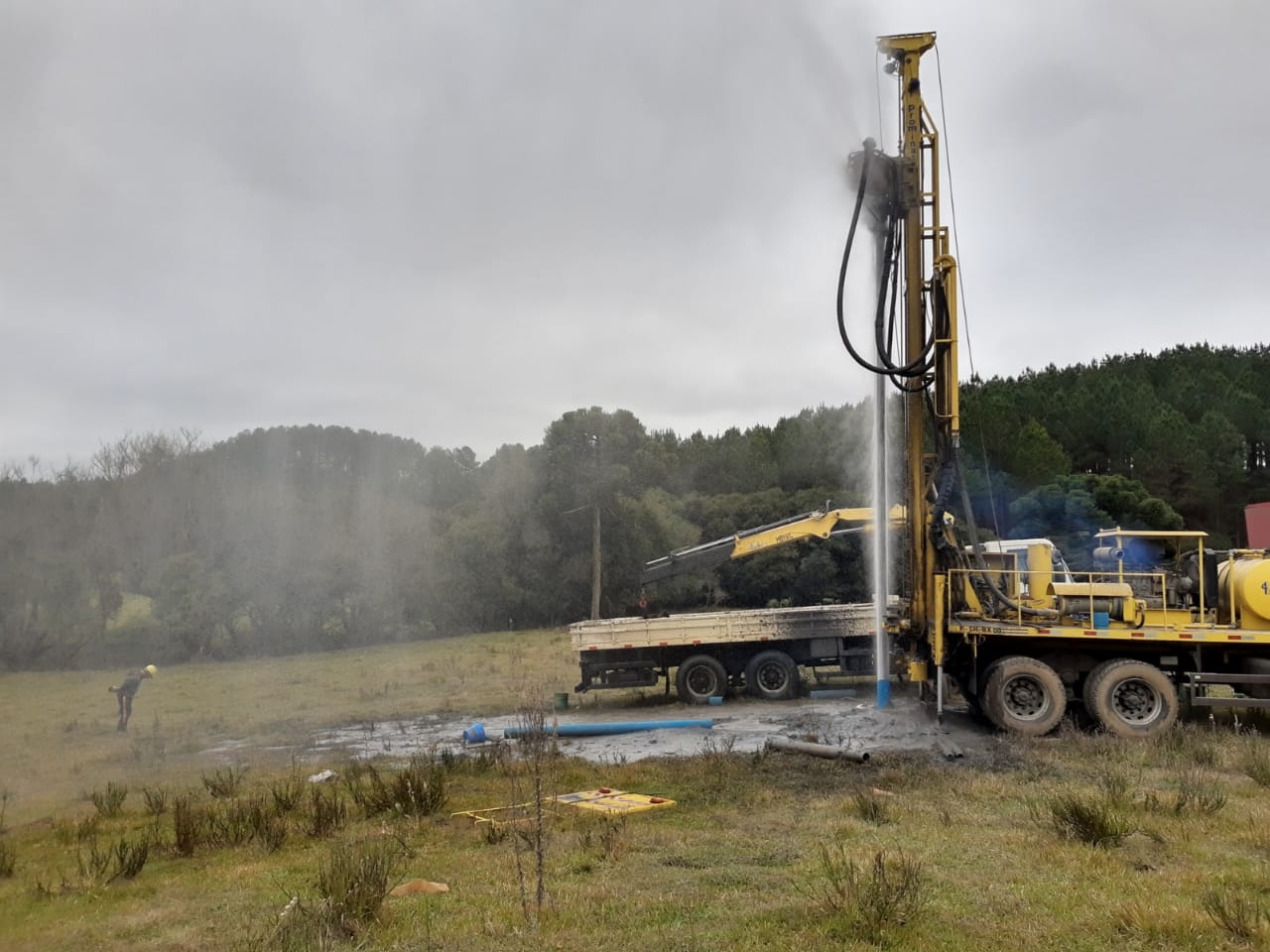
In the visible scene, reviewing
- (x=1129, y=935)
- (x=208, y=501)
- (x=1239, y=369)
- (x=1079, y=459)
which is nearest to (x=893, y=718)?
(x=1129, y=935)

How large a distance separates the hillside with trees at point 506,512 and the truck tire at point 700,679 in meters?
→ 5.20

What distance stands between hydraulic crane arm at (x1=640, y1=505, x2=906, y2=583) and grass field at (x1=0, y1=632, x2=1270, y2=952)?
24.4ft

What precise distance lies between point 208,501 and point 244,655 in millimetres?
6278

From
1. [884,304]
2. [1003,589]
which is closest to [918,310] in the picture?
[884,304]

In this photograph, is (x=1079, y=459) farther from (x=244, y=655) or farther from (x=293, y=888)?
(x=293, y=888)

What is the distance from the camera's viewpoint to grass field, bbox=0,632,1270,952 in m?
6.84

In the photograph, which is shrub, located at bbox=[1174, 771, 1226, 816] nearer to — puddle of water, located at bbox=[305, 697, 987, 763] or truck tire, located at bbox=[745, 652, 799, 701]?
puddle of water, located at bbox=[305, 697, 987, 763]

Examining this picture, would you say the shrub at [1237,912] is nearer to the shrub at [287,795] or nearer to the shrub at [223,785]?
the shrub at [287,795]

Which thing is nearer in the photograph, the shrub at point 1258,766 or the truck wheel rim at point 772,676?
the shrub at point 1258,766

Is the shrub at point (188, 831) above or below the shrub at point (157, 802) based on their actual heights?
above

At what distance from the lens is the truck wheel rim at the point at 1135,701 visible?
15.6m

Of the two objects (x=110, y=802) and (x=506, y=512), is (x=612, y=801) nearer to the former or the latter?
(x=110, y=802)

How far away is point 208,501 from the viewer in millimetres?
31047

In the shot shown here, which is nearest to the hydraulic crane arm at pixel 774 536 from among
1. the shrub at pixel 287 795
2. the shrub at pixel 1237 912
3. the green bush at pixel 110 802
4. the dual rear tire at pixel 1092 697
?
the dual rear tire at pixel 1092 697
